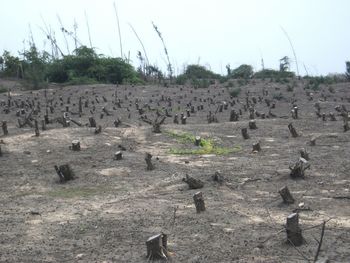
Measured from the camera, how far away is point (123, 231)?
575 cm

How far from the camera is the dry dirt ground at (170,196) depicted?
518 cm

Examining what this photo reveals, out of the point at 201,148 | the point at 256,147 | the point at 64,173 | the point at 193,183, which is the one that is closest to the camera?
the point at 193,183

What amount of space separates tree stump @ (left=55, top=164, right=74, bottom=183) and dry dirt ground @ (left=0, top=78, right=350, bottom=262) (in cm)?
16

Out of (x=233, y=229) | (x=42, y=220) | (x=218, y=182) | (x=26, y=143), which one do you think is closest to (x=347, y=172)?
(x=218, y=182)

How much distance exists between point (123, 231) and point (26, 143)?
18.9ft

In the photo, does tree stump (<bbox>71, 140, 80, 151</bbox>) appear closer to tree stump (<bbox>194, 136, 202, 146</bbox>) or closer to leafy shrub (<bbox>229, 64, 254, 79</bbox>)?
tree stump (<bbox>194, 136, 202, 146</bbox>)

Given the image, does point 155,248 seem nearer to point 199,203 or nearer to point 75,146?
point 199,203

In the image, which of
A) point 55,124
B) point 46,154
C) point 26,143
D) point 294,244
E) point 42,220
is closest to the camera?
point 294,244

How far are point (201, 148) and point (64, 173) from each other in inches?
134

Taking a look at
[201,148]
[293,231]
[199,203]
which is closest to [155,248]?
[293,231]

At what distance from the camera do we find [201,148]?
35.0 ft

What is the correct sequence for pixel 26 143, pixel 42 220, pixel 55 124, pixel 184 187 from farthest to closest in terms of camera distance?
pixel 55 124
pixel 26 143
pixel 184 187
pixel 42 220

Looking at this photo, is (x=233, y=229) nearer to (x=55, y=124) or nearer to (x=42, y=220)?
(x=42, y=220)

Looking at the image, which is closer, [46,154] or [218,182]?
[218,182]
